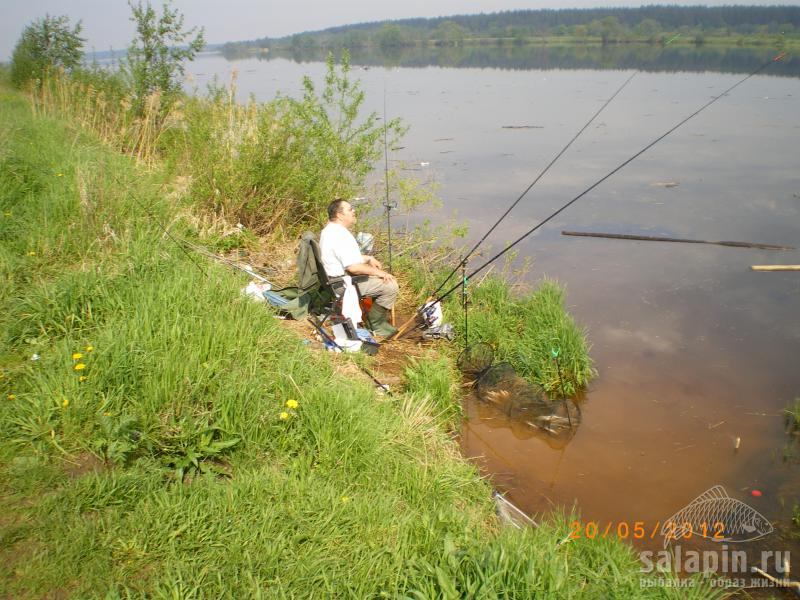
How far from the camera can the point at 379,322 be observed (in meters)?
5.54

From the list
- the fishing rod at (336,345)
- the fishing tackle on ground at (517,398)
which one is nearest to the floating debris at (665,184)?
the fishing tackle on ground at (517,398)

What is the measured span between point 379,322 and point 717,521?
2.98 meters

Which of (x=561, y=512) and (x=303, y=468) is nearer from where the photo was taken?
(x=303, y=468)

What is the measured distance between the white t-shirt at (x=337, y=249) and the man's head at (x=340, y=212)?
4cm

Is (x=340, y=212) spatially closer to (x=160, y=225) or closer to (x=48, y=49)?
(x=160, y=225)

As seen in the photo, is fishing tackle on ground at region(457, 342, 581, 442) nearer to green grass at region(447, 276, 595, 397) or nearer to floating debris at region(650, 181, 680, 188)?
green grass at region(447, 276, 595, 397)

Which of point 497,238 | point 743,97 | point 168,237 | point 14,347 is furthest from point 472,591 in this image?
point 743,97

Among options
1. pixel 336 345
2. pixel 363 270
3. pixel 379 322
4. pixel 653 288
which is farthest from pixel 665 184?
pixel 336 345

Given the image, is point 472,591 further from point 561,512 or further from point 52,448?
point 52,448

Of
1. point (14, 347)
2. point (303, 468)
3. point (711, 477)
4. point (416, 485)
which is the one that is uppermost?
point (14, 347)

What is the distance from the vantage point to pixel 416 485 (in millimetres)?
3209

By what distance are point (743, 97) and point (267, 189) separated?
67.9 ft

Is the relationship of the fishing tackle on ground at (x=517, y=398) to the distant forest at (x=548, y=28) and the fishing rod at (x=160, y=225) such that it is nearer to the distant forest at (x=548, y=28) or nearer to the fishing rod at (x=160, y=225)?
the fishing rod at (x=160, y=225)

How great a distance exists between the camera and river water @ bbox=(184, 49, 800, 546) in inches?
167
